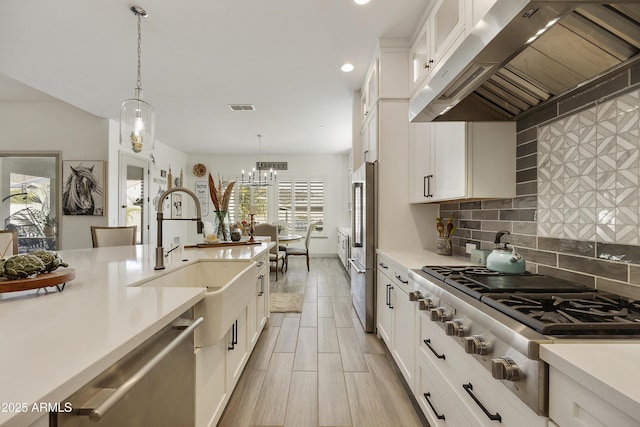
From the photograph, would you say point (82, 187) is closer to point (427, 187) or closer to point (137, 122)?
point (137, 122)

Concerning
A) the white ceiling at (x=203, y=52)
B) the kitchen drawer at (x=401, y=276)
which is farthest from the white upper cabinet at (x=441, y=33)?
the kitchen drawer at (x=401, y=276)

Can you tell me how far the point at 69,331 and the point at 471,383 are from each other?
1247mm

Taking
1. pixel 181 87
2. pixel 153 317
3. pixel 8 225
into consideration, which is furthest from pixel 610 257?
pixel 8 225

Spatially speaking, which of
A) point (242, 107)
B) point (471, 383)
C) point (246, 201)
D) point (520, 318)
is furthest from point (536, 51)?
point (246, 201)

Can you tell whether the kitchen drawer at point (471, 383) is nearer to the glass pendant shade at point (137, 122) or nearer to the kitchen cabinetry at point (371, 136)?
the kitchen cabinetry at point (371, 136)

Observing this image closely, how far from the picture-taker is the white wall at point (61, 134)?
4.68 m

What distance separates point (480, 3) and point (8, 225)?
6775mm

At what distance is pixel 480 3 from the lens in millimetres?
1580

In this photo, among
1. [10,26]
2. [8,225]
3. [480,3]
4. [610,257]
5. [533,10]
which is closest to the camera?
[533,10]

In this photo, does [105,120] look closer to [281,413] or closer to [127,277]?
[127,277]

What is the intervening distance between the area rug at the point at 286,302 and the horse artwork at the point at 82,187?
333cm

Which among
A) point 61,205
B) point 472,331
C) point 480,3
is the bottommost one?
point 472,331

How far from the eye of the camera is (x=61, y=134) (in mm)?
4773

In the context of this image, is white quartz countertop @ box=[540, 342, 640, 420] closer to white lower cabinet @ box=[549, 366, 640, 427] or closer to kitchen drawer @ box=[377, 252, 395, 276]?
white lower cabinet @ box=[549, 366, 640, 427]
